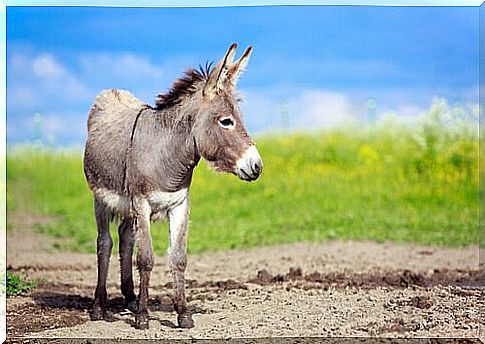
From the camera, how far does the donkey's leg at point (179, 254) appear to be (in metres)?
7.01

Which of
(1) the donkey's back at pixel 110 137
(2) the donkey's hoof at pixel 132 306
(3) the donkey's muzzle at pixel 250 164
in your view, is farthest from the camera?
(2) the donkey's hoof at pixel 132 306

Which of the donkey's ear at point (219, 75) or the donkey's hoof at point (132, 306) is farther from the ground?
the donkey's ear at point (219, 75)

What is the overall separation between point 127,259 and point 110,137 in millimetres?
1079

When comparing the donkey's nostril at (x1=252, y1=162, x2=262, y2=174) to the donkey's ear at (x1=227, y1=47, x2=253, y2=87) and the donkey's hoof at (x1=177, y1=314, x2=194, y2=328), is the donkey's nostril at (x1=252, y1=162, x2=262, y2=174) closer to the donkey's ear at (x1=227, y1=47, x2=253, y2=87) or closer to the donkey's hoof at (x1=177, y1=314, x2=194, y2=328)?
the donkey's ear at (x1=227, y1=47, x2=253, y2=87)

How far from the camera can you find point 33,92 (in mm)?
10391

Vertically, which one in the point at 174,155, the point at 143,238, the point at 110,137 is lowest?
the point at 143,238

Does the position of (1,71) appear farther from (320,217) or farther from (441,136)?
(441,136)

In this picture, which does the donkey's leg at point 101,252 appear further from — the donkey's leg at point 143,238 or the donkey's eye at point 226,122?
the donkey's eye at point 226,122

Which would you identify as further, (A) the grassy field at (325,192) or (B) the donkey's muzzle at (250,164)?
(A) the grassy field at (325,192)

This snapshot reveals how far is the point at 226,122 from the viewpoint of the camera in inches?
267

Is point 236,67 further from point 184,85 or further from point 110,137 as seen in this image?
point 110,137

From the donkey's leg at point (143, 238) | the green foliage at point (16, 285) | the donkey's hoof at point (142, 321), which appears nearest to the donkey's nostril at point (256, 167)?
the donkey's leg at point (143, 238)

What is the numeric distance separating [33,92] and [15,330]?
3723 millimetres

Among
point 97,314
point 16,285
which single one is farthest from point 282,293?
point 16,285
